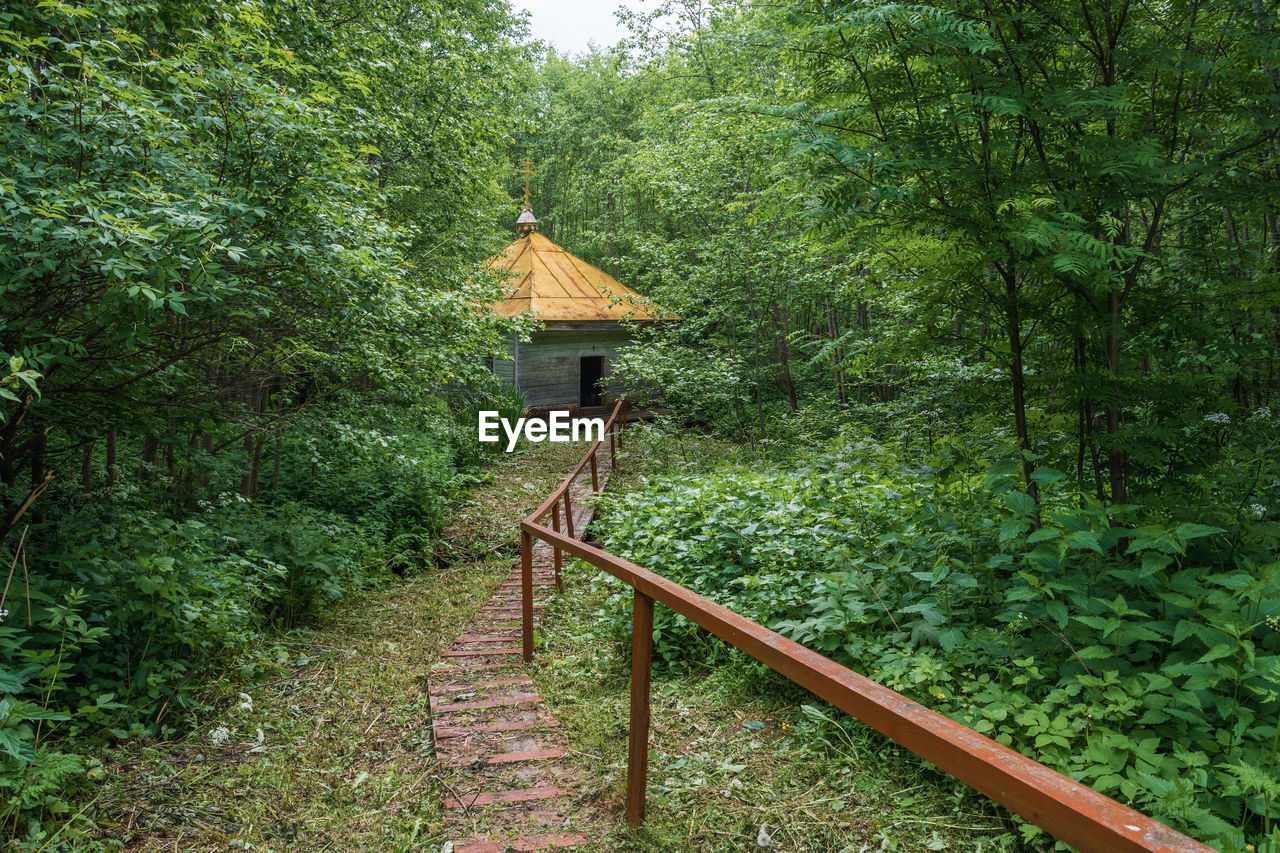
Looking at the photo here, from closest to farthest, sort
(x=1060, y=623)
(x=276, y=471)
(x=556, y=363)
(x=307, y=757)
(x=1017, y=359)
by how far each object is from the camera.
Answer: (x=1060, y=623) < (x=307, y=757) < (x=1017, y=359) < (x=276, y=471) < (x=556, y=363)

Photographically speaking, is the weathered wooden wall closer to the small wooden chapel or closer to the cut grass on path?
the small wooden chapel

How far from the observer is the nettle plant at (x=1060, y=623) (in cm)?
241

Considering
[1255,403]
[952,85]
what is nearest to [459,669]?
[952,85]

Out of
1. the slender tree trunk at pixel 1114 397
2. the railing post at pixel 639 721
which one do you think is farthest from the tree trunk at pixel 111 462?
the slender tree trunk at pixel 1114 397

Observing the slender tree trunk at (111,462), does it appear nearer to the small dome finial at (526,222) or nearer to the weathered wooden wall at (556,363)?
the weathered wooden wall at (556,363)

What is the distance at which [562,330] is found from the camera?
18.6 m

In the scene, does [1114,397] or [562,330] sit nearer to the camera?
[1114,397]

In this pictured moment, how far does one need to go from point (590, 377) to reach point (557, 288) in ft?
9.59

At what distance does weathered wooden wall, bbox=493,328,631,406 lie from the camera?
18.3 metres

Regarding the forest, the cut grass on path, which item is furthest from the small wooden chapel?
the cut grass on path

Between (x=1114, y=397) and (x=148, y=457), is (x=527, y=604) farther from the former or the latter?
(x=148, y=457)

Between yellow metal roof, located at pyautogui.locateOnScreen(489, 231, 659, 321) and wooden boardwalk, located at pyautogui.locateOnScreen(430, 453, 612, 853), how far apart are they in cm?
1282

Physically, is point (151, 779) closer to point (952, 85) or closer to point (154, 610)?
point (154, 610)

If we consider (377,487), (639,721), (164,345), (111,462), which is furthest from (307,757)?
(377,487)
